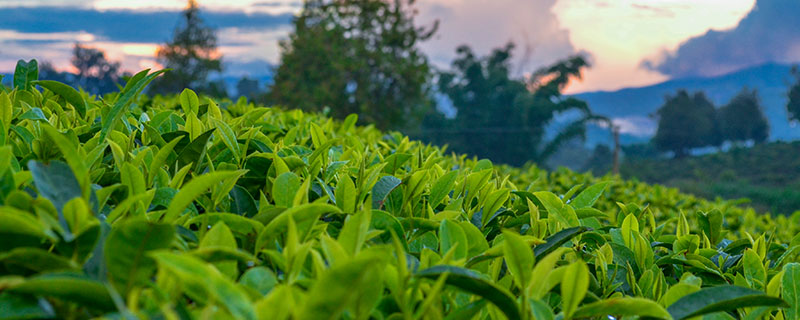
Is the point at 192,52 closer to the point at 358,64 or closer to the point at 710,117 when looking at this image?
the point at 358,64

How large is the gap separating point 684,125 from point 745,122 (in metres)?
6.21

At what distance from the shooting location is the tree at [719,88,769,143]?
55.6 meters

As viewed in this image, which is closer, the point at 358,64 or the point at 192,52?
the point at 358,64

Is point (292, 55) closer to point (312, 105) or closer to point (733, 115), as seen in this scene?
point (312, 105)

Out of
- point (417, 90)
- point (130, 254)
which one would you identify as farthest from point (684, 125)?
point (130, 254)

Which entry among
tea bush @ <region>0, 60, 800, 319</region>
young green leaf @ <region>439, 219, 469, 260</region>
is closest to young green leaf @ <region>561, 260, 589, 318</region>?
tea bush @ <region>0, 60, 800, 319</region>

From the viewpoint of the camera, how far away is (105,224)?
2.58 ft

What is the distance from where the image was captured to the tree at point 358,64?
105ft

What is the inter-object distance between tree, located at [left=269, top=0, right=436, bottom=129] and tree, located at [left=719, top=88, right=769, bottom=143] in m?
37.6

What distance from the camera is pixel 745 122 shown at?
55625 mm

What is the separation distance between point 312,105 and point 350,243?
3117 cm

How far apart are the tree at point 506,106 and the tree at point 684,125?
14194mm

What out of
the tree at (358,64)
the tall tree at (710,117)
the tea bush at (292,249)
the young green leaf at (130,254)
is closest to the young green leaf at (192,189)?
the tea bush at (292,249)

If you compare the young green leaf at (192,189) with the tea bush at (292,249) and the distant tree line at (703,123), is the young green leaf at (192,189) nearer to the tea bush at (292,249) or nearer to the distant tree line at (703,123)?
the tea bush at (292,249)
